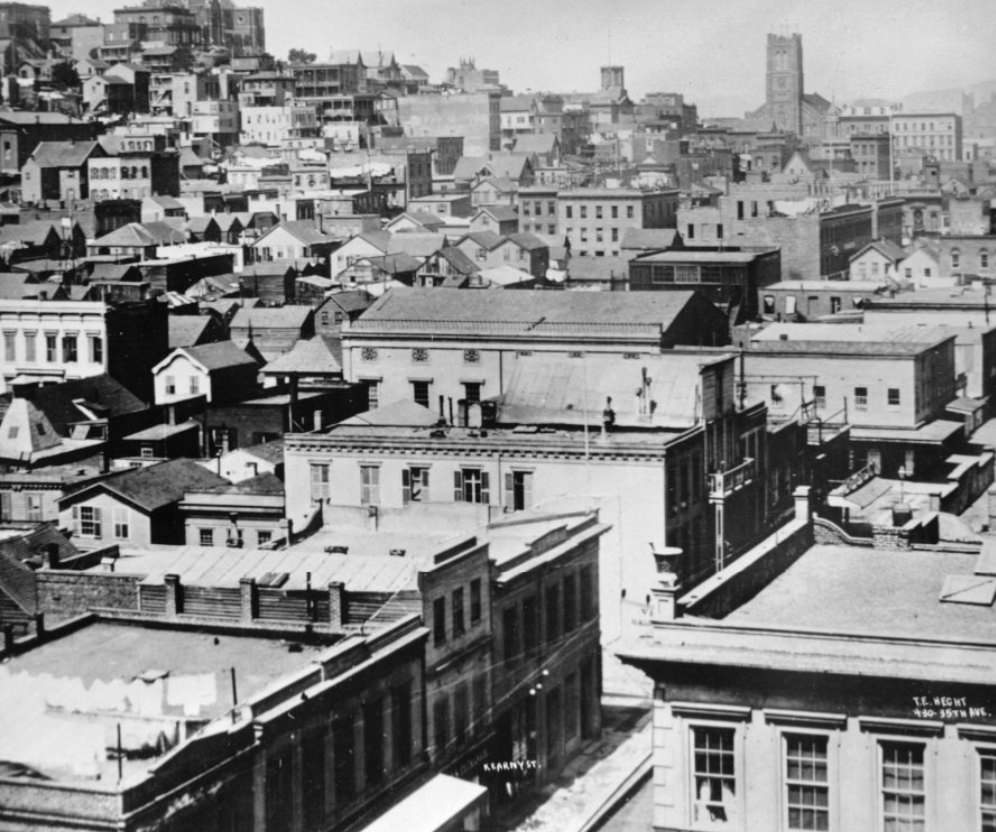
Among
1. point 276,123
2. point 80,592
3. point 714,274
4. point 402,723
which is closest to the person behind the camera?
point 402,723

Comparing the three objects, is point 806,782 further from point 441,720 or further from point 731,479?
point 731,479

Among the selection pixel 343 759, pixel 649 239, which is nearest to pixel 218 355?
pixel 343 759

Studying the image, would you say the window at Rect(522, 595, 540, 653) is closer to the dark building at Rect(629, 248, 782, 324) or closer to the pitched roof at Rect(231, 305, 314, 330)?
the pitched roof at Rect(231, 305, 314, 330)

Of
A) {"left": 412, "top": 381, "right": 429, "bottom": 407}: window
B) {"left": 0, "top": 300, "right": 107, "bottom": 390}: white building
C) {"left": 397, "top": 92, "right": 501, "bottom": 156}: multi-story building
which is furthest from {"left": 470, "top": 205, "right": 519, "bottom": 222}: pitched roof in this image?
{"left": 412, "top": 381, "right": 429, "bottom": 407}: window

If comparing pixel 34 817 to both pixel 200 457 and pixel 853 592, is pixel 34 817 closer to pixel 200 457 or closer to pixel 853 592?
pixel 853 592

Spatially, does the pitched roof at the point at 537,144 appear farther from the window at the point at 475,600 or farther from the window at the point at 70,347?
the window at the point at 475,600

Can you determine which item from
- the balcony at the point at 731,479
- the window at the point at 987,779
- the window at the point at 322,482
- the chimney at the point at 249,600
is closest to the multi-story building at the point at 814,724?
the window at the point at 987,779
